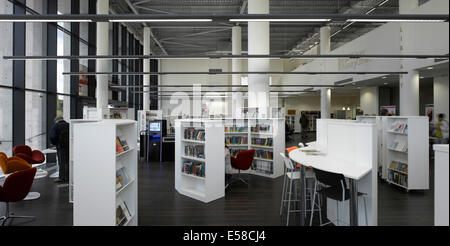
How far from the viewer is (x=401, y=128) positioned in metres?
5.46

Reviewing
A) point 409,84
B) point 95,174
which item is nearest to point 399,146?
point 409,84

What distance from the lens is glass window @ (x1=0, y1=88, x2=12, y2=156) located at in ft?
19.3

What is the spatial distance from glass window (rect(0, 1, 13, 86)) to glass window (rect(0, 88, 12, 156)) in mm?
313

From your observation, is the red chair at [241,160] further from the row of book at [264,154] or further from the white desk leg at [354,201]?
the white desk leg at [354,201]

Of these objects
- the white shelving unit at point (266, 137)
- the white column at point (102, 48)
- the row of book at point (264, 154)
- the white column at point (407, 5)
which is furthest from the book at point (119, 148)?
Answer: the white column at point (407, 5)

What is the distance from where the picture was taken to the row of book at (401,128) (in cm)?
531

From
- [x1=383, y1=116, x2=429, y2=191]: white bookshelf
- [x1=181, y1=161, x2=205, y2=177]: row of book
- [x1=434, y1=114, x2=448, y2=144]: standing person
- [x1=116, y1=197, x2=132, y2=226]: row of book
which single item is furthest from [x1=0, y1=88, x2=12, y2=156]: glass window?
[x1=383, y1=116, x2=429, y2=191]: white bookshelf

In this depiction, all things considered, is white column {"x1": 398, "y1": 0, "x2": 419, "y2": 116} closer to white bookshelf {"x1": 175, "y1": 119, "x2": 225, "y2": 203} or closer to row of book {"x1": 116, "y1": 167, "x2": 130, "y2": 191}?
white bookshelf {"x1": 175, "y1": 119, "x2": 225, "y2": 203}

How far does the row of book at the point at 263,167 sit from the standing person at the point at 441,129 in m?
5.29

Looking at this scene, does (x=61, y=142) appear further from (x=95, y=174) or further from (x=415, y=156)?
(x=415, y=156)

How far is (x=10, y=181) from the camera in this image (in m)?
3.26

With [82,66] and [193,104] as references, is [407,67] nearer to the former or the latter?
[82,66]
